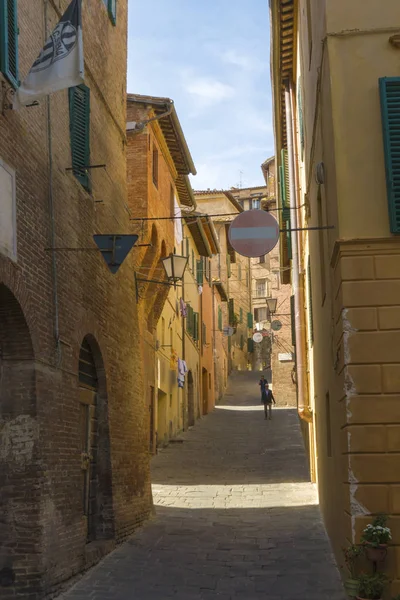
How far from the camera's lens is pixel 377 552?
6.94 meters

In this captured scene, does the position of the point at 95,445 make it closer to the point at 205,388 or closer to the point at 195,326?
the point at 195,326

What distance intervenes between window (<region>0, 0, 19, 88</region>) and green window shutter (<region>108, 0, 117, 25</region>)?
5306 millimetres

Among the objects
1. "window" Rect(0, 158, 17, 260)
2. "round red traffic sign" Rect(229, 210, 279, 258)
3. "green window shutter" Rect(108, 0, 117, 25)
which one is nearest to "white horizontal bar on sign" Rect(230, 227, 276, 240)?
"round red traffic sign" Rect(229, 210, 279, 258)

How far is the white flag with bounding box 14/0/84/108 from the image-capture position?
779 centimetres

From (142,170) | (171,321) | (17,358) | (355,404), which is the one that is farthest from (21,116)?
(171,321)

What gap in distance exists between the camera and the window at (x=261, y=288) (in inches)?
2530

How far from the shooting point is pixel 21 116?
875 centimetres

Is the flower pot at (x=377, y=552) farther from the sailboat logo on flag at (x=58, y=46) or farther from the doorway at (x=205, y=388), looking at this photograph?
the doorway at (x=205, y=388)

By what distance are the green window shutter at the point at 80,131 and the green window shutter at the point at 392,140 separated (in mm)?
4487

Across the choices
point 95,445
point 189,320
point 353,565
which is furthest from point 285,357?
point 353,565

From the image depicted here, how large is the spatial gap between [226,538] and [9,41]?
7772 mm

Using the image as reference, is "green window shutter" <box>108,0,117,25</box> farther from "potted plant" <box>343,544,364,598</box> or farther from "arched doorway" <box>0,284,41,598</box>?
"potted plant" <box>343,544,364,598</box>

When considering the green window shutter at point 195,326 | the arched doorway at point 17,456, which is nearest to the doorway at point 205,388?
the green window shutter at point 195,326

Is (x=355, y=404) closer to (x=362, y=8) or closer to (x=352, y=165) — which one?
(x=352, y=165)
